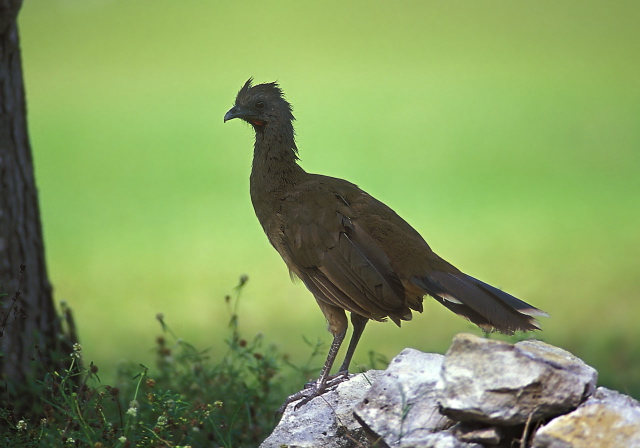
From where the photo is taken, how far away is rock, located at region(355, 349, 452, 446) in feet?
10.9

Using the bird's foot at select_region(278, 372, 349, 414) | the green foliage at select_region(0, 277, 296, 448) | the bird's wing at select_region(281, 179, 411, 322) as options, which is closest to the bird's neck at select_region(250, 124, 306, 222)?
the bird's wing at select_region(281, 179, 411, 322)

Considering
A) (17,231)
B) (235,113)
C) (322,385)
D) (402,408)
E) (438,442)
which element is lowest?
(438,442)

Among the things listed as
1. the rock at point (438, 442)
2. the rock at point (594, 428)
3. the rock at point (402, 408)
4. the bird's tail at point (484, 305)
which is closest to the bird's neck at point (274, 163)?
the bird's tail at point (484, 305)

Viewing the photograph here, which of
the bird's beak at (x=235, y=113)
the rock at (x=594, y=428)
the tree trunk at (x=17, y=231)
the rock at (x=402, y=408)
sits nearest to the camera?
the rock at (x=594, y=428)

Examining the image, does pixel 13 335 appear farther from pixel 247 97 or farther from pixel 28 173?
pixel 247 97

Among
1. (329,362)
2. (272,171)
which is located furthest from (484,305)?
(272,171)

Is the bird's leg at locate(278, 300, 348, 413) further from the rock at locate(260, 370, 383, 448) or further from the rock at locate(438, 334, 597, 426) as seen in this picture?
the rock at locate(438, 334, 597, 426)

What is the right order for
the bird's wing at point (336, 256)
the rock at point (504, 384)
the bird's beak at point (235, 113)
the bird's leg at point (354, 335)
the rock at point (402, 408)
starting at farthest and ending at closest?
the bird's beak at point (235, 113) → the bird's leg at point (354, 335) → the bird's wing at point (336, 256) → the rock at point (402, 408) → the rock at point (504, 384)

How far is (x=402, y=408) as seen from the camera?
131 inches

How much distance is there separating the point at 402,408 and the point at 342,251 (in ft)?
3.37

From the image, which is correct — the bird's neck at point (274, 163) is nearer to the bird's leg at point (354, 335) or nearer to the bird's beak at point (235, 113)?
the bird's beak at point (235, 113)

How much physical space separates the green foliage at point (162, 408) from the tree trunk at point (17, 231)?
269mm

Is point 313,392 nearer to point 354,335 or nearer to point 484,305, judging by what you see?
point 354,335

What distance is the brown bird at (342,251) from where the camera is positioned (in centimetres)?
384
